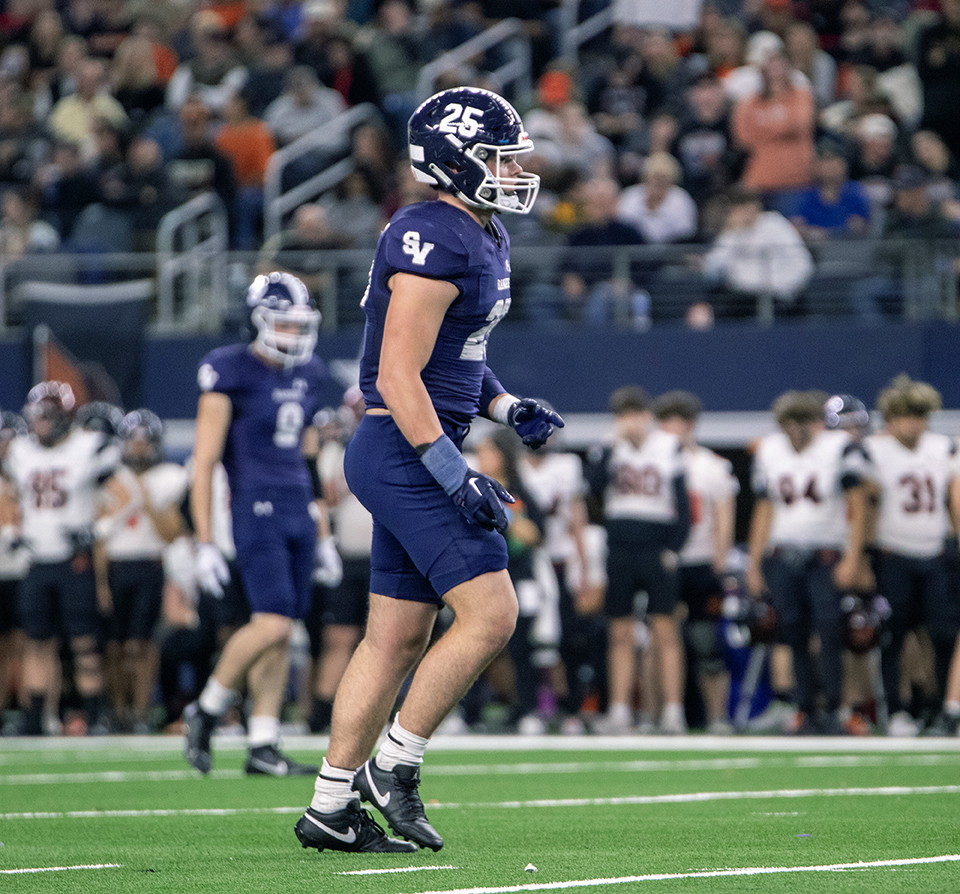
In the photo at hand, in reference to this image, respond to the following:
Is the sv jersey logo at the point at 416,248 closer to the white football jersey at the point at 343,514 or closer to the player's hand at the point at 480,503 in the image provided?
the player's hand at the point at 480,503

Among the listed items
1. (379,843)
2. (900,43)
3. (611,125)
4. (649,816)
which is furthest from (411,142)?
(900,43)

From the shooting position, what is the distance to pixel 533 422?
4723 mm

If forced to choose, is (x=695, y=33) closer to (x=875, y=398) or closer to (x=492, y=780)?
(x=875, y=398)

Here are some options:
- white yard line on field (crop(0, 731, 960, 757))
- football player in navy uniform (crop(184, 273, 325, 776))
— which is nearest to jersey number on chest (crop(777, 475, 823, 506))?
white yard line on field (crop(0, 731, 960, 757))

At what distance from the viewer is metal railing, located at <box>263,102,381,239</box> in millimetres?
15094

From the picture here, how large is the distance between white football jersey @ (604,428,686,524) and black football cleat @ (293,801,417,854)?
6.22 m

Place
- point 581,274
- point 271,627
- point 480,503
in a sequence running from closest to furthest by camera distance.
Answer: point 480,503 → point 271,627 → point 581,274

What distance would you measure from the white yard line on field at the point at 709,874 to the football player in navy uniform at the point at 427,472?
68cm

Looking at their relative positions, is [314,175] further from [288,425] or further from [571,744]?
[288,425]

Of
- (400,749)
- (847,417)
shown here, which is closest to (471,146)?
(400,749)

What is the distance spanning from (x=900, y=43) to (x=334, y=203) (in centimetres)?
515

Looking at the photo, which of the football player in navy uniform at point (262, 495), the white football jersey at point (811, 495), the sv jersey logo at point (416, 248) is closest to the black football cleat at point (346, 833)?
the sv jersey logo at point (416, 248)

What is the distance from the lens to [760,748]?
30.2 ft

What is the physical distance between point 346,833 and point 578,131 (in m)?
10.8
